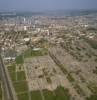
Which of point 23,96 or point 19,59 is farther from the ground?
point 19,59

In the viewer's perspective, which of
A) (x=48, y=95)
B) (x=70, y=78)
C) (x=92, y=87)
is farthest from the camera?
(x=70, y=78)

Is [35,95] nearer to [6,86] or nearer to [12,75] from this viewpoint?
[6,86]

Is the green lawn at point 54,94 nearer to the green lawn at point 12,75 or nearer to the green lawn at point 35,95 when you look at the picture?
the green lawn at point 35,95

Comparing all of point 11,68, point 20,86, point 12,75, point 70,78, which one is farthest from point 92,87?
point 11,68

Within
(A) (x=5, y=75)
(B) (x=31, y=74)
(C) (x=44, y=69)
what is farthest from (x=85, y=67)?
(A) (x=5, y=75)

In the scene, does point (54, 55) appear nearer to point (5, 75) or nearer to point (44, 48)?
point (44, 48)

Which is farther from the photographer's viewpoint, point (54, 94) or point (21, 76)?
point (21, 76)

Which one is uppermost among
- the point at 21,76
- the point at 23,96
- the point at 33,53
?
the point at 33,53

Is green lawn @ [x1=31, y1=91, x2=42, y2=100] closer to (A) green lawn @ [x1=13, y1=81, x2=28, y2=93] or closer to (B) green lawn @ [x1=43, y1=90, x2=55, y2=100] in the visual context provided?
(B) green lawn @ [x1=43, y1=90, x2=55, y2=100]

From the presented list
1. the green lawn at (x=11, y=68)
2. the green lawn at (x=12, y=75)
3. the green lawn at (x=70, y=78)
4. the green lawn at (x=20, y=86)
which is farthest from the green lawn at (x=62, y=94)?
the green lawn at (x=11, y=68)
